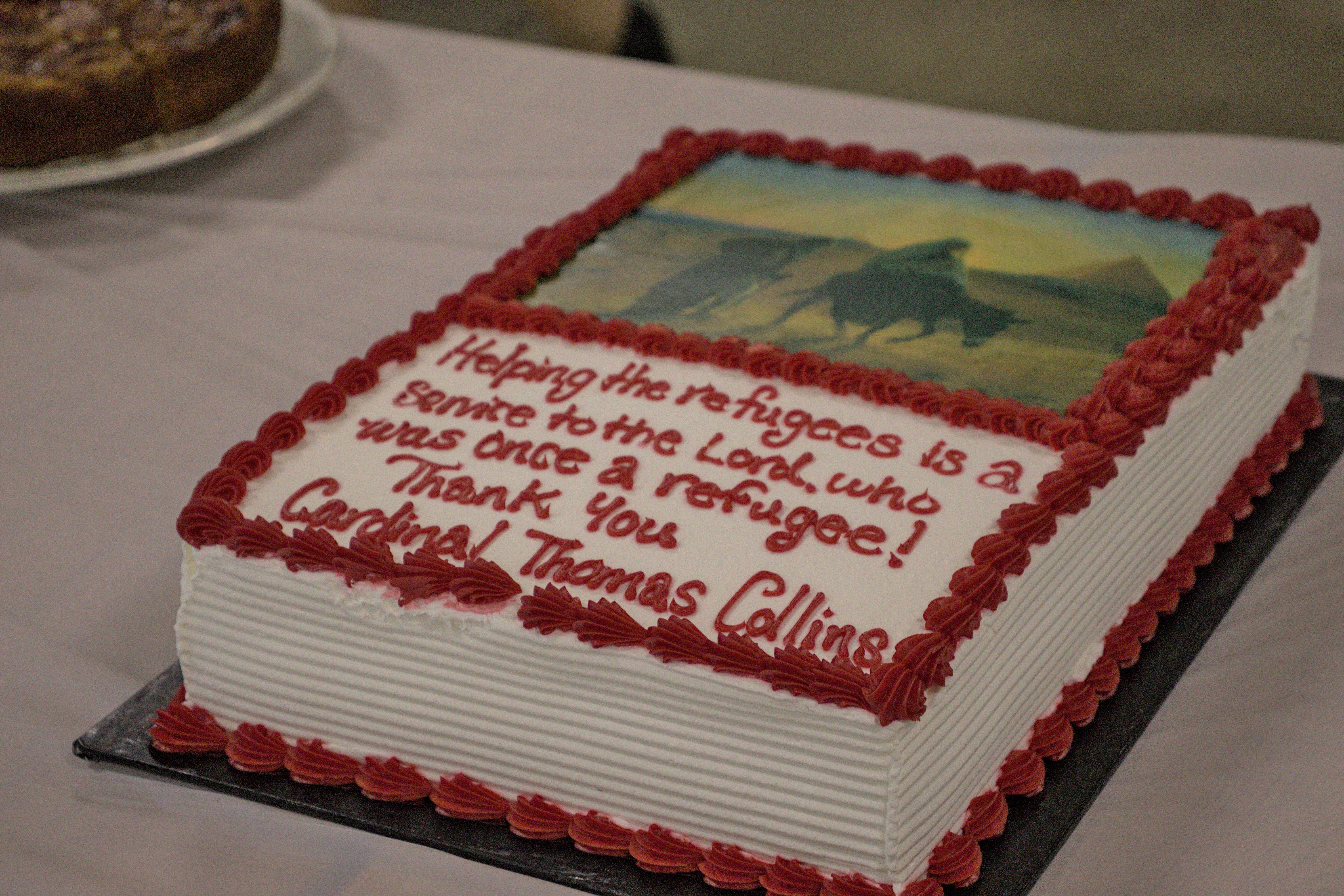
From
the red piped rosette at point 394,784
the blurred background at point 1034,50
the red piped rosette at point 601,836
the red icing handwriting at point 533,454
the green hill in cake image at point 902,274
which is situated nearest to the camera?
the red piped rosette at point 601,836

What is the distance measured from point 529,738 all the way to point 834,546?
419 millimetres

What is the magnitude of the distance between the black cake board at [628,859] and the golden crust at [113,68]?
1432mm

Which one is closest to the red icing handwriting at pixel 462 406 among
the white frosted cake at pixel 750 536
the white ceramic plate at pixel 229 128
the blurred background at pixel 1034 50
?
the white frosted cake at pixel 750 536

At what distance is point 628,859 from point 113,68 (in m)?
2.07

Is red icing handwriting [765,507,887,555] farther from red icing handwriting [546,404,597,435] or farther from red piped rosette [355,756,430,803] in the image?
red piped rosette [355,756,430,803]

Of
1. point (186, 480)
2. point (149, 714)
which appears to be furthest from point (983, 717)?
point (186, 480)

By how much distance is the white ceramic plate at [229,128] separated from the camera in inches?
124

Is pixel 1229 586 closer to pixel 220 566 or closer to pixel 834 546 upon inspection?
pixel 834 546

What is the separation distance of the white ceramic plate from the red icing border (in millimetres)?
894

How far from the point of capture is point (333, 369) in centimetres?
285

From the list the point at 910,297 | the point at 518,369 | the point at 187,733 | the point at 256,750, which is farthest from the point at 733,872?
the point at 910,297

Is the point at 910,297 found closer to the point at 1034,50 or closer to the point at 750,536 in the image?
the point at 750,536

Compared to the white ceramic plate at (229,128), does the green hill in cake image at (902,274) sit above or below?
above

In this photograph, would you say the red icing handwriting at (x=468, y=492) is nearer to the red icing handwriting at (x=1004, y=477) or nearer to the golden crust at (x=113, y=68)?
the red icing handwriting at (x=1004, y=477)
